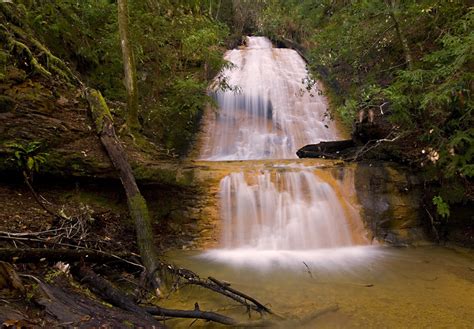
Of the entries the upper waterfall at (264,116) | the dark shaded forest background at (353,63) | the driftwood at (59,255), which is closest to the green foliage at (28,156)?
the dark shaded forest background at (353,63)

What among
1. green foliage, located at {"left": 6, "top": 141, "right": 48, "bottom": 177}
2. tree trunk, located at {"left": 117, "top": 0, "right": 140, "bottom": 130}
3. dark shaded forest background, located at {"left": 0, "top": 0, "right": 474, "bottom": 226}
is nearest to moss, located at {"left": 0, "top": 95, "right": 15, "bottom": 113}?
dark shaded forest background, located at {"left": 0, "top": 0, "right": 474, "bottom": 226}

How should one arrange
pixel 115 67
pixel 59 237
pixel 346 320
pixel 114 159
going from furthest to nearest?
pixel 115 67
pixel 114 159
pixel 59 237
pixel 346 320

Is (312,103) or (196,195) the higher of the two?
(312,103)

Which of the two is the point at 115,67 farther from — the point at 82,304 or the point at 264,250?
the point at 82,304

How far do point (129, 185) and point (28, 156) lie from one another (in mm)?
1440

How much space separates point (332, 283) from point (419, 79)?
13.2 ft

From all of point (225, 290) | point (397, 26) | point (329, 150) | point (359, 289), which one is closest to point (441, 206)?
point (359, 289)

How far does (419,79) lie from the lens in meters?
6.12

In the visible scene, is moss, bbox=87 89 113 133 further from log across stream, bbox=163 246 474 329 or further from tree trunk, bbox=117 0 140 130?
log across stream, bbox=163 246 474 329

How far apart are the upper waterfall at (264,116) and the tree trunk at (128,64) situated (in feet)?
12.2

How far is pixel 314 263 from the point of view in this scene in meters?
5.25

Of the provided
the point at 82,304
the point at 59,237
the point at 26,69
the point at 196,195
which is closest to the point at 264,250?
the point at 196,195

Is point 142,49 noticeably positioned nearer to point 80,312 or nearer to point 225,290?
point 225,290

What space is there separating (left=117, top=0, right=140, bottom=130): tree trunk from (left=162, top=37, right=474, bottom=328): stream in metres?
2.12
